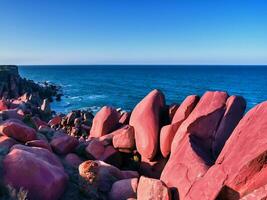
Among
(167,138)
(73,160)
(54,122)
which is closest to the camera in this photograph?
(73,160)

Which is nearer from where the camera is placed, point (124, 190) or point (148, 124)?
point (124, 190)

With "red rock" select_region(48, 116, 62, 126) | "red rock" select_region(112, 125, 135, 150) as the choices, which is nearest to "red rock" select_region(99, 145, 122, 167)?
"red rock" select_region(112, 125, 135, 150)

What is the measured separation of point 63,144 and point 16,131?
1.93m

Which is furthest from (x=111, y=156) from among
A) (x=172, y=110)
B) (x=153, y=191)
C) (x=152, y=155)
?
(x=153, y=191)

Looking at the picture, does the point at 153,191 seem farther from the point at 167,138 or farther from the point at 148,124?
the point at 148,124

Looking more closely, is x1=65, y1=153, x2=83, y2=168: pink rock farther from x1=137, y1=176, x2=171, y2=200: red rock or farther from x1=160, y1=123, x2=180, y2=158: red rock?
x1=137, y1=176, x2=171, y2=200: red rock

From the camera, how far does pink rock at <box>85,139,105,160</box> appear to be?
1384cm

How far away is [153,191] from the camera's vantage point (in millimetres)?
9391

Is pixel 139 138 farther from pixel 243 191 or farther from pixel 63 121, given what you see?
pixel 63 121

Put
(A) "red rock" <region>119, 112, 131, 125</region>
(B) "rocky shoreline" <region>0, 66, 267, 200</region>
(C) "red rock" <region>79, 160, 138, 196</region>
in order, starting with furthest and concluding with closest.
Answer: (A) "red rock" <region>119, 112, 131, 125</region>
(C) "red rock" <region>79, 160, 138, 196</region>
(B) "rocky shoreline" <region>0, 66, 267, 200</region>

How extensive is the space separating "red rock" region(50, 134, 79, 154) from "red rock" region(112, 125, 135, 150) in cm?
179

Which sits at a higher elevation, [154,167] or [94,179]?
[94,179]

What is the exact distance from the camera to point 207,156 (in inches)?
427

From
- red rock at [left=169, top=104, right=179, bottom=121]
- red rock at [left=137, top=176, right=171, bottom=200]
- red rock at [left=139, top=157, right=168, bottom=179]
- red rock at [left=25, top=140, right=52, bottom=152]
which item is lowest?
red rock at [left=139, top=157, right=168, bottom=179]
